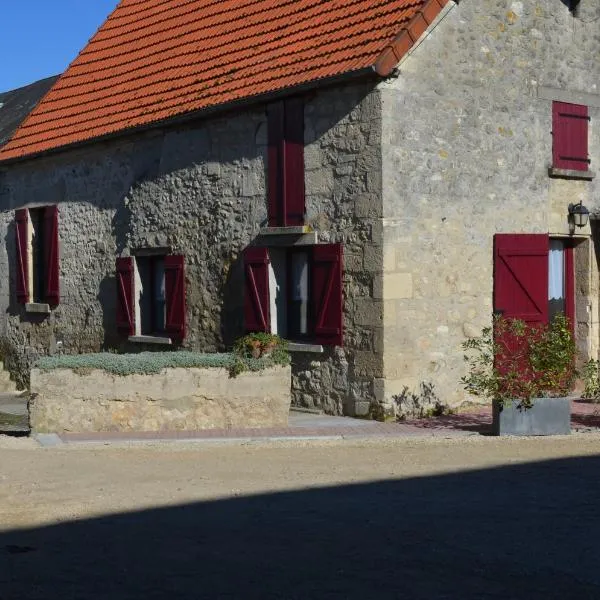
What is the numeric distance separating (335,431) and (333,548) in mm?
5187

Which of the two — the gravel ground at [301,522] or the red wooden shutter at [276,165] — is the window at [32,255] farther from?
the gravel ground at [301,522]

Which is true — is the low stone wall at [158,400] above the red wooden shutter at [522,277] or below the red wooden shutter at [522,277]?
below

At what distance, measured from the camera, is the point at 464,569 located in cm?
548

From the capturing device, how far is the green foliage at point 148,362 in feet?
35.6

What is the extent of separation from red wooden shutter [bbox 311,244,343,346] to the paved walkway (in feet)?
3.18

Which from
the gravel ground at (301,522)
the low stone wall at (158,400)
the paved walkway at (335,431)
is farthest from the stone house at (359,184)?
the gravel ground at (301,522)

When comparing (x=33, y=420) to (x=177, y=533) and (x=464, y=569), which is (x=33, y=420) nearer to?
(x=177, y=533)

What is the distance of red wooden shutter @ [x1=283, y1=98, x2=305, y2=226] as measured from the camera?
1273 centimetres

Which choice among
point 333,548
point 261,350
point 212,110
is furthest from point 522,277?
point 333,548

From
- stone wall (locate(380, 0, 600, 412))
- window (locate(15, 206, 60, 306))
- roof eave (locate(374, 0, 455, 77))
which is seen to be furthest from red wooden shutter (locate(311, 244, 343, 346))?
window (locate(15, 206, 60, 306))

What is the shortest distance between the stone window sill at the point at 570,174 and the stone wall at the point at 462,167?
0.10 meters

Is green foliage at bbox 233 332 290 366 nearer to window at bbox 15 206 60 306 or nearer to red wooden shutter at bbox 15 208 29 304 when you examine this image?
window at bbox 15 206 60 306

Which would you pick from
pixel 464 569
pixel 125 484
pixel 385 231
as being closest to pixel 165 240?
pixel 385 231

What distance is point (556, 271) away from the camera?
1388 centimetres
